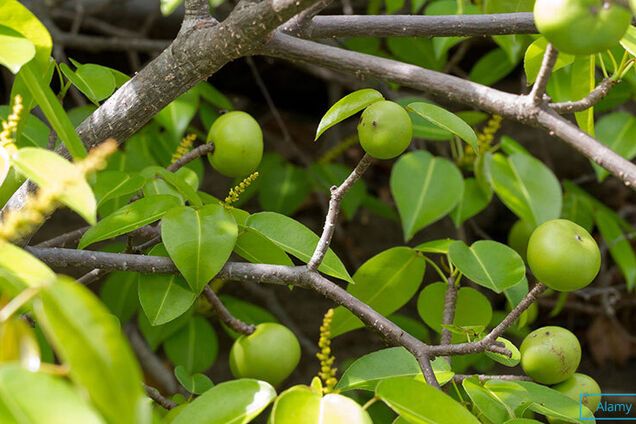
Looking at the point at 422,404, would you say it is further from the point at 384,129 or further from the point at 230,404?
the point at 384,129

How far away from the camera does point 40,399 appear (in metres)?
0.46

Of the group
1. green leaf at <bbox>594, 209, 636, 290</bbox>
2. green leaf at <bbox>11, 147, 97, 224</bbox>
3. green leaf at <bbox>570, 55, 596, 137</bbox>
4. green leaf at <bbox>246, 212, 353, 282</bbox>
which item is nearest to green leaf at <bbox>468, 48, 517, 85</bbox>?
green leaf at <bbox>594, 209, 636, 290</bbox>

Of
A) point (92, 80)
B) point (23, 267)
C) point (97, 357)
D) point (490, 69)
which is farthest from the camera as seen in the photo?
point (490, 69)

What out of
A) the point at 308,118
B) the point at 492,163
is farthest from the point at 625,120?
the point at 308,118

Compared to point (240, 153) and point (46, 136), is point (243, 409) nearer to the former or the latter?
point (240, 153)

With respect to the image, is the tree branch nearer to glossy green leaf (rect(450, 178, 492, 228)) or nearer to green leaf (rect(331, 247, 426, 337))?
green leaf (rect(331, 247, 426, 337))

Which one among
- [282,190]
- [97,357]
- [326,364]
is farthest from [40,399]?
[282,190]

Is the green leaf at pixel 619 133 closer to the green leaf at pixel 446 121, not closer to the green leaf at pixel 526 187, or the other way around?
the green leaf at pixel 526 187

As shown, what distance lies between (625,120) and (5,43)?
127 centimetres

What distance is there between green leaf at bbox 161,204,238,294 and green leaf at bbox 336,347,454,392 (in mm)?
190

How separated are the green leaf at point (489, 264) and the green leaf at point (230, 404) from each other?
1.27ft

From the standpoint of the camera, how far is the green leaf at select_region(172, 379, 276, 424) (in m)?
0.71

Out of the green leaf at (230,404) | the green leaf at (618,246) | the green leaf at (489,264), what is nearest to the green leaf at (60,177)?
the green leaf at (230,404)

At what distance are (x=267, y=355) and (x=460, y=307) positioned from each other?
30 cm
